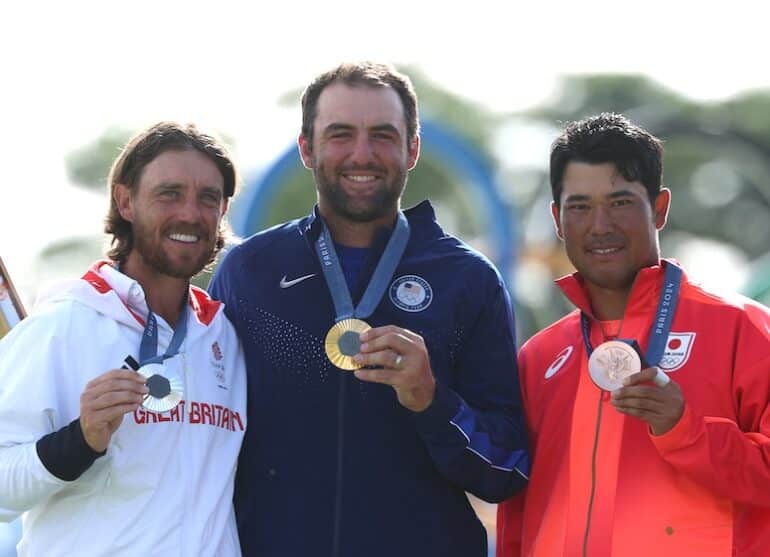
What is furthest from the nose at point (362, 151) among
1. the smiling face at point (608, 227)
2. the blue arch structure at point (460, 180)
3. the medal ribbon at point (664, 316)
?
the blue arch structure at point (460, 180)

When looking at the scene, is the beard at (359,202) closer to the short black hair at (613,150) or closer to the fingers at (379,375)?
the short black hair at (613,150)

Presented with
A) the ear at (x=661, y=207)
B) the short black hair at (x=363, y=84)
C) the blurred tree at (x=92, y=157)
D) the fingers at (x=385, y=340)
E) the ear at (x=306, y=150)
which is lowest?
the blurred tree at (x=92, y=157)

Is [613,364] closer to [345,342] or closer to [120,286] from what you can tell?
[345,342]

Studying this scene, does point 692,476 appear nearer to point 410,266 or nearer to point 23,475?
point 410,266

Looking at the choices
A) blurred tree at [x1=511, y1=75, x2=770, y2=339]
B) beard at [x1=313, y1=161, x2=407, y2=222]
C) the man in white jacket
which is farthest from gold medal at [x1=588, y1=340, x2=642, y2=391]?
blurred tree at [x1=511, y1=75, x2=770, y2=339]

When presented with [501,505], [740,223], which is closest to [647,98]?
[740,223]

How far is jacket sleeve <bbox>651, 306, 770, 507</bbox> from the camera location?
4680mm

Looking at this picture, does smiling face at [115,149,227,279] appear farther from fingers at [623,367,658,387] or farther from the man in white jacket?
fingers at [623,367,658,387]

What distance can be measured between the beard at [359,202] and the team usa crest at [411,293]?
29 centimetres

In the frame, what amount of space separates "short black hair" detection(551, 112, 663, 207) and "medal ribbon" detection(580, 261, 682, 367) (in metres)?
0.34

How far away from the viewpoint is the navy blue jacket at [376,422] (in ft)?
16.8

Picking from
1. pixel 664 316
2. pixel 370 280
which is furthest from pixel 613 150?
pixel 370 280

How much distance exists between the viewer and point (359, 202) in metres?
5.38

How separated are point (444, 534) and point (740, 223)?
45.3 m
